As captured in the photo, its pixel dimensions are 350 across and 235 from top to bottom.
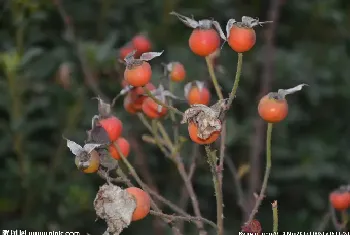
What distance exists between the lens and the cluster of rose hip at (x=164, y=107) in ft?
3.04

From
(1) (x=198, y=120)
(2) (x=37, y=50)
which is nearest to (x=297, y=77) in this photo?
(2) (x=37, y=50)

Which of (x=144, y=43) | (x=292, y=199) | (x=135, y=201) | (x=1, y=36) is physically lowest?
(x=292, y=199)

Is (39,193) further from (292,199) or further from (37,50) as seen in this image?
(292,199)

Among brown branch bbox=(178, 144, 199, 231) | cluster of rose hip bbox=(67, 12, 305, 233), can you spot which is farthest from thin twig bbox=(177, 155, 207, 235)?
cluster of rose hip bbox=(67, 12, 305, 233)

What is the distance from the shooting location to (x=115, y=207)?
0.89m

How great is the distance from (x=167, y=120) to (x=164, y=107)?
1102 mm

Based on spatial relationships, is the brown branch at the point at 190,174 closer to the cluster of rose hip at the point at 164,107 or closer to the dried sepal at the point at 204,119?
the cluster of rose hip at the point at 164,107

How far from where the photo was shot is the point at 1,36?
210 cm

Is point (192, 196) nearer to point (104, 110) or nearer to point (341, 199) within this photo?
point (104, 110)

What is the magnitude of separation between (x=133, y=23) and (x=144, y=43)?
0.79 metres

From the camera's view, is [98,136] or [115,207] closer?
[115,207]

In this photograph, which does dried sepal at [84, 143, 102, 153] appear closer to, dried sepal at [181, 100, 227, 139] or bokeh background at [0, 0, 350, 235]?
dried sepal at [181, 100, 227, 139]

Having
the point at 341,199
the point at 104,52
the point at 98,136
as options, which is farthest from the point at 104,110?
the point at 104,52

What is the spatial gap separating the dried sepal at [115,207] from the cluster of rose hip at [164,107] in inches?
0.6
